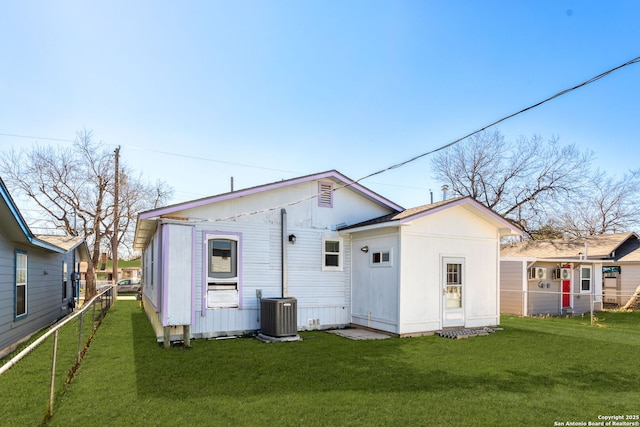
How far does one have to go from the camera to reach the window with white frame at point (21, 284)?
9305mm

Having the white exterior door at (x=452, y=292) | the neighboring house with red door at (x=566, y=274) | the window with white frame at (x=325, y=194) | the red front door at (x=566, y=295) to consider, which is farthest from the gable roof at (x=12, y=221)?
the red front door at (x=566, y=295)

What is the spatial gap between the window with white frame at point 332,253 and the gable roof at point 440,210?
0.44 meters

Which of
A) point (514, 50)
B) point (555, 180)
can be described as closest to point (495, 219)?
point (514, 50)

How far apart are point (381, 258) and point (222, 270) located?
3800 mm

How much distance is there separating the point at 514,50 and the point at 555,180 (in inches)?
788

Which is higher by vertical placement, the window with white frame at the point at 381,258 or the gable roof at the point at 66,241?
the gable roof at the point at 66,241

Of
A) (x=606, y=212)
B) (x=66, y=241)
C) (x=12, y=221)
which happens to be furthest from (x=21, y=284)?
(x=606, y=212)

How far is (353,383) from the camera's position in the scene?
230 inches

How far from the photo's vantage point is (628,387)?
5.80 metres

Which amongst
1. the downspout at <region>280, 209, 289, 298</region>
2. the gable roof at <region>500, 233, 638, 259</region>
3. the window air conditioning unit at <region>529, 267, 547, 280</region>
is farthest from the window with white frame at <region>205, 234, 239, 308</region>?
the gable roof at <region>500, 233, 638, 259</region>

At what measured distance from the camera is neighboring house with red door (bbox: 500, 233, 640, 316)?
1541 cm

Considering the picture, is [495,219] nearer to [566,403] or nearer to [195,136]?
[566,403]

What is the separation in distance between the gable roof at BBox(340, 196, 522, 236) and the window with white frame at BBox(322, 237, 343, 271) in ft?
1.44

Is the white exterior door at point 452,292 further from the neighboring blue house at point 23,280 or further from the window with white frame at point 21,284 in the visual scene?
the window with white frame at point 21,284
